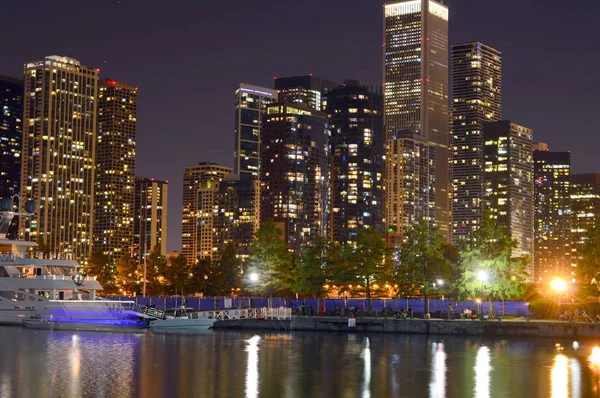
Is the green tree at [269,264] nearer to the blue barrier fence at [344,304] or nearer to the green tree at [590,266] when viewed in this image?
the blue barrier fence at [344,304]

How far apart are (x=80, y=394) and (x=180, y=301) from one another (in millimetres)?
79346

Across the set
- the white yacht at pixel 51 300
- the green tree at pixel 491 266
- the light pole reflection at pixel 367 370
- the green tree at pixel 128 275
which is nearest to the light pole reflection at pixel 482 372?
the light pole reflection at pixel 367 370

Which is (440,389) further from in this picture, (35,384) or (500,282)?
(500,282)

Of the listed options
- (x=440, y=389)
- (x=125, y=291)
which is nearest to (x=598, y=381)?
(x=440, y=389)

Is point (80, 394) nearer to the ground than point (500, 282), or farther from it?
nearer to the ground

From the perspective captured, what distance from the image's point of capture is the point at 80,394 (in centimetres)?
4641

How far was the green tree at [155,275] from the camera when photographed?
15525 cm

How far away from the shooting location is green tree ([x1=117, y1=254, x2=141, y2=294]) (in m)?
166

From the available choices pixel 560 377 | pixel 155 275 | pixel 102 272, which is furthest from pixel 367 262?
pixel 102 272

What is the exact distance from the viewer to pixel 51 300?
10006 cm

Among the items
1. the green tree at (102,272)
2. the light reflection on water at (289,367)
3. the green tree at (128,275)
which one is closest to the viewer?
the light reflection on water at (289,367)

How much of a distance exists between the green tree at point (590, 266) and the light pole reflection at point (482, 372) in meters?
28.1

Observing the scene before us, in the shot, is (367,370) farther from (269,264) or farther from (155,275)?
(155,275)

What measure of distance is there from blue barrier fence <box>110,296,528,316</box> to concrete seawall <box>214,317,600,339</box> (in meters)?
13.5
